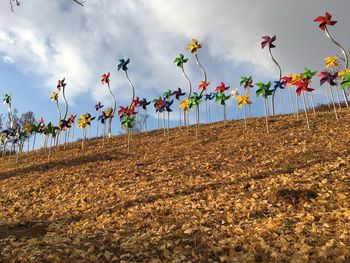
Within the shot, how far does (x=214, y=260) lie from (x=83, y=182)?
509 inches

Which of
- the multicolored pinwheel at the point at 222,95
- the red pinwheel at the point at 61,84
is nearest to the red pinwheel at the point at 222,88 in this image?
the multicolored pinwheel at the point at 222,95

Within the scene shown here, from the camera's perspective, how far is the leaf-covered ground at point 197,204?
9109mm

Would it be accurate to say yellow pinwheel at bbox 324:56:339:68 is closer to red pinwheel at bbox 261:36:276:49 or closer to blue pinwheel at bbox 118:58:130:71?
red pinwheel at bbox 261:36:276:49

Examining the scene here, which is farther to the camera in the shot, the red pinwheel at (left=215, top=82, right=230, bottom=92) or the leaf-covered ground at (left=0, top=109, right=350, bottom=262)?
the red pinwheel at (left=215, top=82, right=230, bottom=92)

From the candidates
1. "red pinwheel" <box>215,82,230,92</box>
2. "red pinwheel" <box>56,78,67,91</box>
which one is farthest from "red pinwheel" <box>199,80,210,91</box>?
"red pinwheel" <box>56,78,67,91</box>

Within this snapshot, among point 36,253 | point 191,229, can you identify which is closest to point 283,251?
point 191,229

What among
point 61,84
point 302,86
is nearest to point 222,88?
point 302,86

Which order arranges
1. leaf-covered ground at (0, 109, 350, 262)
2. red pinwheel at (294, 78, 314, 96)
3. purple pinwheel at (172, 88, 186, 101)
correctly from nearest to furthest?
leaf-covered ground at (0, 109, 350, 262)
red pinwheel at (294, 78, 314, 96)
purple pinwheel at (172, 88, 186, 101)

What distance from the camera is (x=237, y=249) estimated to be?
8.96 m

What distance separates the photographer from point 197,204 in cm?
1299

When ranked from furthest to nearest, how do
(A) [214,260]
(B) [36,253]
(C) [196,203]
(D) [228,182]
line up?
1. (D) [228,182]
2. (C) [196,203]
3. (B) [36,253]
4. (A) [214,260]

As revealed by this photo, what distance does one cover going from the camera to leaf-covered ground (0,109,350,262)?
9.11m

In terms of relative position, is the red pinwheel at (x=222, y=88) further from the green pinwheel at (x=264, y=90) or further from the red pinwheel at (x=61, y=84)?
the red pinwheel at (x=61, y=84)

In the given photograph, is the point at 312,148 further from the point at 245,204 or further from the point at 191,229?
the point at 191,229
